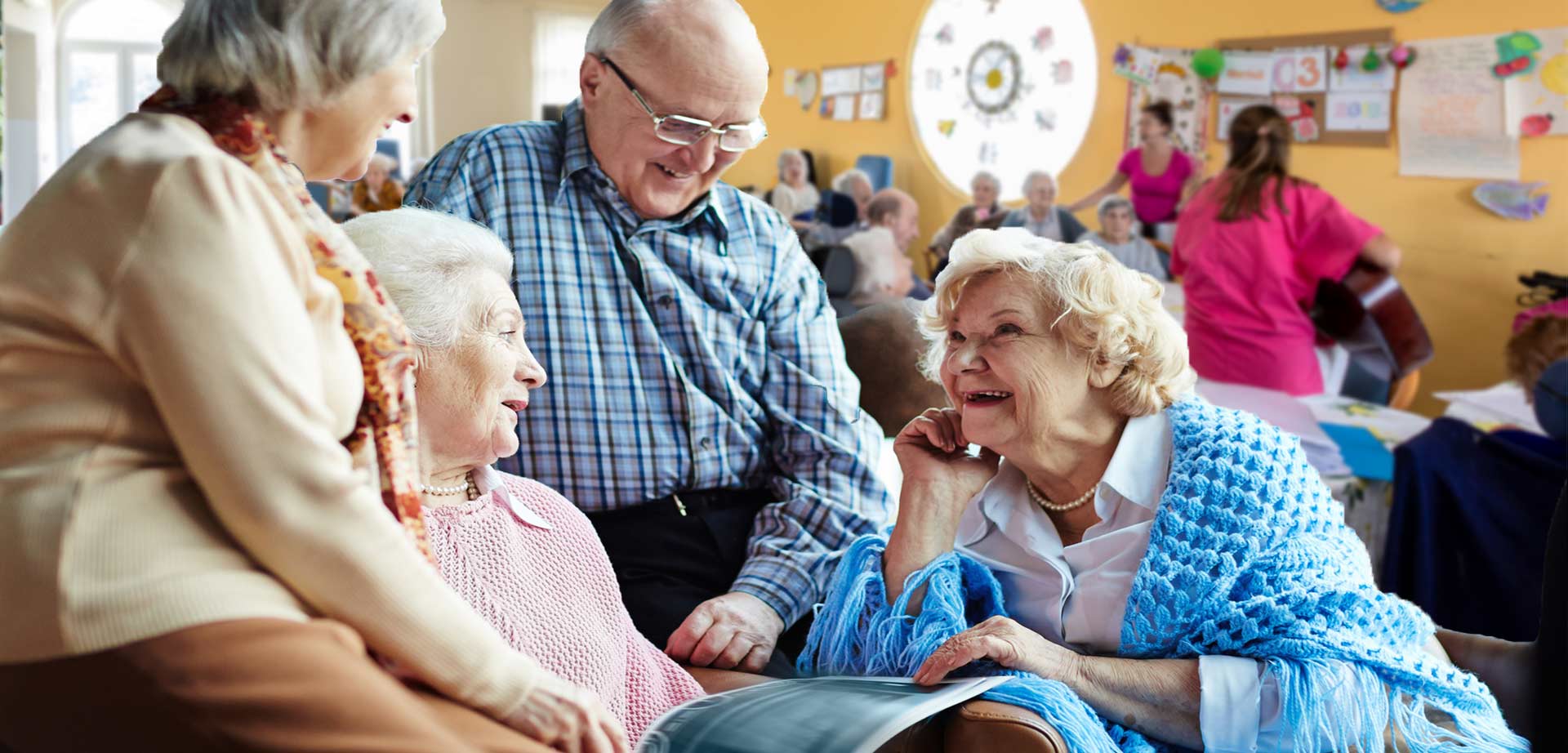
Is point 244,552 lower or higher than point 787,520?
higher

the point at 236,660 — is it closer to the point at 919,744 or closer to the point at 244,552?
the point at 244,552

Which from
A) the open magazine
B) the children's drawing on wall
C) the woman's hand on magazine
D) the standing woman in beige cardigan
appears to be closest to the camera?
the standing woman in beige cardigan

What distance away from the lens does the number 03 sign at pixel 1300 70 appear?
6.30 metres

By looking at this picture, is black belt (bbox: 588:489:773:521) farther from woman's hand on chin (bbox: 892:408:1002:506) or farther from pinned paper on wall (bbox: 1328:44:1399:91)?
pinned paper on wall (bbox: 1328:44:1399:91)

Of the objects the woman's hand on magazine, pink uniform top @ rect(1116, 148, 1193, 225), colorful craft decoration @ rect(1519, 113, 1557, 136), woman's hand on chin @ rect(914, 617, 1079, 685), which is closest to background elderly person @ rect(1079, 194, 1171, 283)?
pink uniform top @ rect(1116, 148, 1193, 225)

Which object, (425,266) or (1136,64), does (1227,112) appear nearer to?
(1136,64)

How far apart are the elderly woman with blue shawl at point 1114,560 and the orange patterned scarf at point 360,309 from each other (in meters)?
0.76

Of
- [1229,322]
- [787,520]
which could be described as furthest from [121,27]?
[787,520]

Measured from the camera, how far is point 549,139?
206 centimetres

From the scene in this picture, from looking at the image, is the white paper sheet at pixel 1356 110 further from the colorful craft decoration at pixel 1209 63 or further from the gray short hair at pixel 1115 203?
the gray short hair at pixel 1115 203

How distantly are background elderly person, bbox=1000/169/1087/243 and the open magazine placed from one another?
468 centimetres

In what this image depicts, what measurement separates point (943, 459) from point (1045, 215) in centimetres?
457

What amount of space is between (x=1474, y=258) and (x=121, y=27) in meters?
9.95

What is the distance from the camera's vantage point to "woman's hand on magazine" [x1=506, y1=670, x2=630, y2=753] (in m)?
0.93
